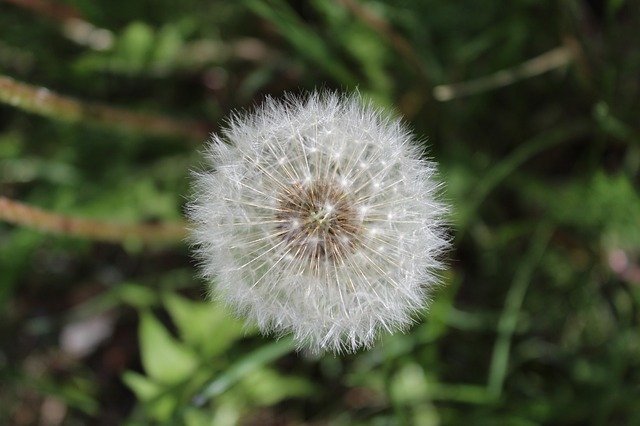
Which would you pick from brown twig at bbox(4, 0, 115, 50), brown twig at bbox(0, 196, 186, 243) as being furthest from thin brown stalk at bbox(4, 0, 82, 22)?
brown twig at bbox(0, 196, 186, 243)

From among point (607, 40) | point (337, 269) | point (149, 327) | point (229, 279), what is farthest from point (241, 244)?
point (607, 40)

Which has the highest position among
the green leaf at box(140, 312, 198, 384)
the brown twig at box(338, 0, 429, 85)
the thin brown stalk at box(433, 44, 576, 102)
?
the thin brown stalk at box(433, 44, 576, 102)

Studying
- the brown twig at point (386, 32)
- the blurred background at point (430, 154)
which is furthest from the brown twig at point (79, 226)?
the brown twig at point (386, 32)

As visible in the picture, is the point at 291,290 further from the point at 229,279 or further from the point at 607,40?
the point at 607,40

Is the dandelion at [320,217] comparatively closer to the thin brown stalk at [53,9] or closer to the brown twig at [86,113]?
the brown twig at [86,113]

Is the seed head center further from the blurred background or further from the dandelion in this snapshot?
the blurred background

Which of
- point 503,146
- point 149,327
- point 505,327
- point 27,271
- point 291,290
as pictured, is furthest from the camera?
point 27,271

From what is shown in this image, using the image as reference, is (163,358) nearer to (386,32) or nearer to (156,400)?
(156,400)

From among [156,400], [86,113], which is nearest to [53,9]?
[86,113]
